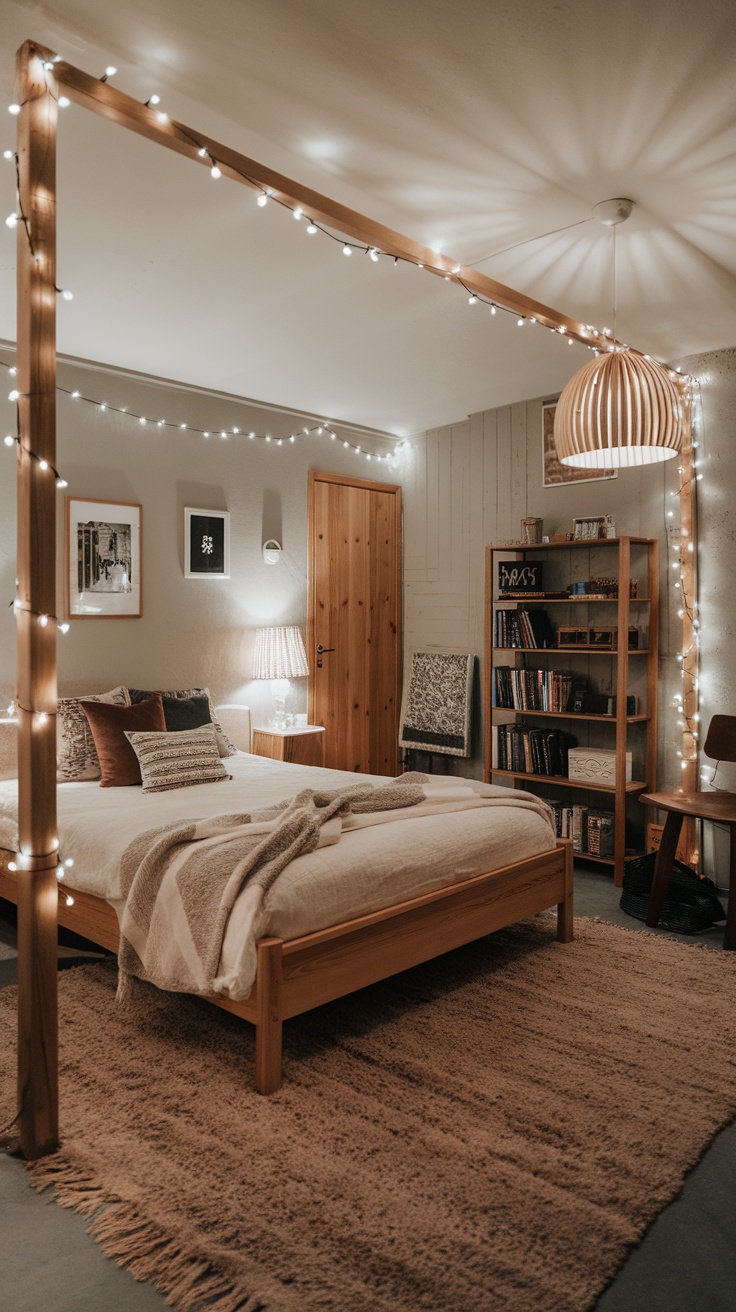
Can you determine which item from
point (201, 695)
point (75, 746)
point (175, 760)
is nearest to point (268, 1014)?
point (175, 760)

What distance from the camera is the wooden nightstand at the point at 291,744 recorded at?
197 inches

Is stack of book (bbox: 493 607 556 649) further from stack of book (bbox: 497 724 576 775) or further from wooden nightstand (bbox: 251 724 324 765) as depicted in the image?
wooden nightstand (bbox: 251 724 324 765)

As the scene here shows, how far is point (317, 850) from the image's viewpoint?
2.71 m

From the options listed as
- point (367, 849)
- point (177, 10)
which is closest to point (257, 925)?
point (367, 849)

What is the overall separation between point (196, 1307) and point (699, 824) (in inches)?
136

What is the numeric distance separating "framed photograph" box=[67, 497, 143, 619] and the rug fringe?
9.86ft

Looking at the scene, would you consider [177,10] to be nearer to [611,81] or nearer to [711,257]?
[611,81]

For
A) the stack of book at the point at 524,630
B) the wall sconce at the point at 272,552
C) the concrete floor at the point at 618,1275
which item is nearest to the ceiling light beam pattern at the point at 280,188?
the stack of book at the point at 524,630

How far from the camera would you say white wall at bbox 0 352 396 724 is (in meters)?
4.48

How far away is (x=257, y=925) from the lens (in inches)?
92.8

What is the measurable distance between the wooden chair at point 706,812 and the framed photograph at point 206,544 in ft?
9.11

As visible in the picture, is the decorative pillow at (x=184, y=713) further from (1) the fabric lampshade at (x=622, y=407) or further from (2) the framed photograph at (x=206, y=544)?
(1) the fabric lampshade at (x=622, y=407)

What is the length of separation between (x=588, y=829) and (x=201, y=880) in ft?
8.89

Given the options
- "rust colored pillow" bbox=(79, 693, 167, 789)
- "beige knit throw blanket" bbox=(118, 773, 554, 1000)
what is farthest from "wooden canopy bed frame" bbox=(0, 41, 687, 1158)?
"rust colored pillow" bbox=(79, 693, 167, 789)
